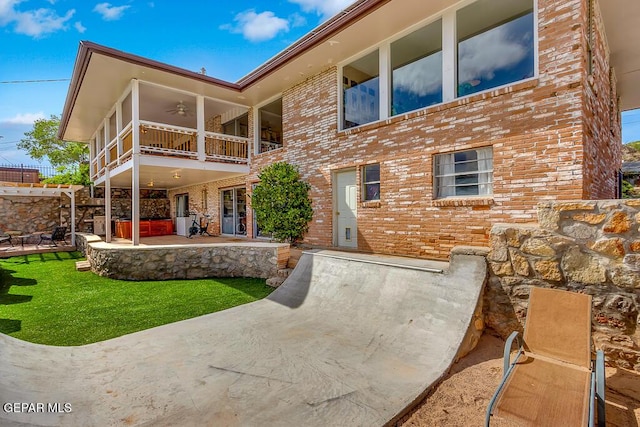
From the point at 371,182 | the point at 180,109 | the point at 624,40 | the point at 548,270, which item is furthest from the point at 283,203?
the point at 624,40

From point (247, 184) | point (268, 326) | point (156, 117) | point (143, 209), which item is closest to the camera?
point (268, 326)

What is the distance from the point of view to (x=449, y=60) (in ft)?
22.5

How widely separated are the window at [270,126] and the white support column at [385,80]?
199 inches

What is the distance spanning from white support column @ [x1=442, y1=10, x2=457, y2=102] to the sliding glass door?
28.6ft

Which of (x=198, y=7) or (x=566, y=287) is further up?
(x=198, y=7)

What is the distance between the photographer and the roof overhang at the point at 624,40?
21.6ft

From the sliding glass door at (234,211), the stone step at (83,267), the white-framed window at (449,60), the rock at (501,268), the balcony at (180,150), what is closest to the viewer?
the rock at (501,268)

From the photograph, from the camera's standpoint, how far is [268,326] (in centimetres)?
488

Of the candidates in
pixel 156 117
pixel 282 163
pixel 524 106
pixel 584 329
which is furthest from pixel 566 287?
pixel 156 117

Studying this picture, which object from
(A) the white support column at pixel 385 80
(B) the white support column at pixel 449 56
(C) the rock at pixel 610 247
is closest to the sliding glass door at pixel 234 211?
(A) the white support column at pixel 385 80

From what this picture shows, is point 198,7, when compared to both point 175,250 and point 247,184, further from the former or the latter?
point 175,250

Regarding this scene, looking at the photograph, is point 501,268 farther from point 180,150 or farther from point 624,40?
point 180,150

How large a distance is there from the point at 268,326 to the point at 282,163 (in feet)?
20.7

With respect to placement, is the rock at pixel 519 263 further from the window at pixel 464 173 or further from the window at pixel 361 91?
the window at pixel 361 91
